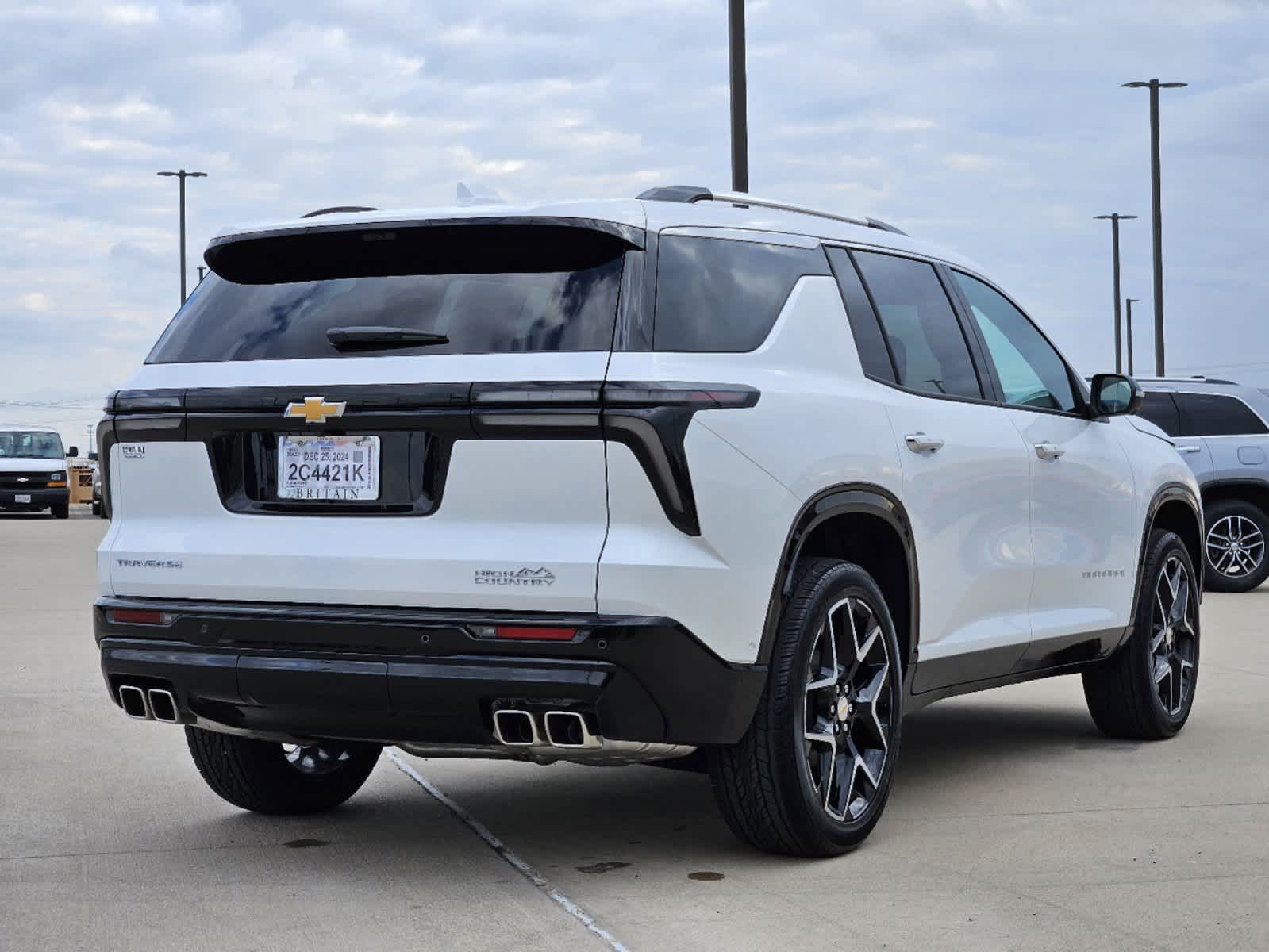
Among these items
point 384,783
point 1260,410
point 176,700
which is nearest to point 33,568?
point 1260,410

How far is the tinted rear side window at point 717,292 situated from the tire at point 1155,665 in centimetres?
291

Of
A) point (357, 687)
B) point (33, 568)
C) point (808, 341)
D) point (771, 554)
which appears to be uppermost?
point (808, 341)

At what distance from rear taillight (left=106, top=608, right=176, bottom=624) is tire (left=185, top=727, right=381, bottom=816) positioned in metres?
0.70

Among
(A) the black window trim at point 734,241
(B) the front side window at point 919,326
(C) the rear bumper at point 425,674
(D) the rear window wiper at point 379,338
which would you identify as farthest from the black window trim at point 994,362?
(D) the rear window wiper at point 379,338

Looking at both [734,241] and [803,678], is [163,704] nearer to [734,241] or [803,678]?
[803,678]

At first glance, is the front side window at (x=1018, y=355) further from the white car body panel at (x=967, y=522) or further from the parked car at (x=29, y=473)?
the parked car at (x=29, y=473)

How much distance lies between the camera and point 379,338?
16.8 feet

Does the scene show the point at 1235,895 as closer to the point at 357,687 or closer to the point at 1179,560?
the point at 357,687

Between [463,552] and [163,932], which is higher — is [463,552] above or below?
above

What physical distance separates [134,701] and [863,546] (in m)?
2.20

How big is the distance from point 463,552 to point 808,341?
1243mm

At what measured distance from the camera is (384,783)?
6965 mm

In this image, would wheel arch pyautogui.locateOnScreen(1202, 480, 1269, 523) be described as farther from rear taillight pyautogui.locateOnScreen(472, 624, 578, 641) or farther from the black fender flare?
rear taillight pyautogui.locateOnScreen(472, 624, 578, 641)

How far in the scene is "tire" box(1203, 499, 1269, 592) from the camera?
16688 mm
